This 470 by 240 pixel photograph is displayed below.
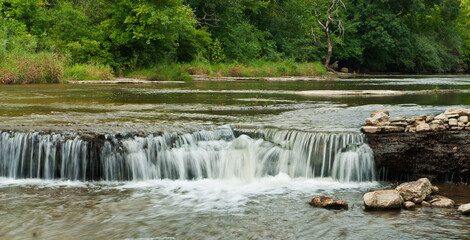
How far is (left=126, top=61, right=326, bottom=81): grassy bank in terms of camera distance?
97.7ft

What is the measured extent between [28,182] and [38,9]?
23531 millimetres

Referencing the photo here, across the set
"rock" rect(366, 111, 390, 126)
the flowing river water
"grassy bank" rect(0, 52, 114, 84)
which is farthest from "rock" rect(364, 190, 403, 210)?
"grassy bank" rect(0, 52, 114, 84)

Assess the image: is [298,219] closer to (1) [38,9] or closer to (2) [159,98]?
(2) [159,98]

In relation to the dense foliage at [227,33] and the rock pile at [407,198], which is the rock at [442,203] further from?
the dense foliage at [227,33]

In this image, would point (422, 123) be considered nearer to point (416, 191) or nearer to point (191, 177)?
point (416, 191)

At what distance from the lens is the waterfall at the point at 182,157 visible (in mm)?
8945

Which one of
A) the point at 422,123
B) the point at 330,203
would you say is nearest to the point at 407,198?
the point at 330,203

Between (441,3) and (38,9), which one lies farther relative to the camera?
(441,3)

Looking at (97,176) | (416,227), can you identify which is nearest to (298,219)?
(416,227)

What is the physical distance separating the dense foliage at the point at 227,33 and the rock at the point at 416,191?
19166 millimetres

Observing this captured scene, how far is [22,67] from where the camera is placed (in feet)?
72.4

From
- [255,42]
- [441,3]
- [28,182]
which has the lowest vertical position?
[28,182]

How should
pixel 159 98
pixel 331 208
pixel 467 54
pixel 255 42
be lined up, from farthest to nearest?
pixel 467 54 → pixel 255 42 → pixel 159 98 → pixel 331 208

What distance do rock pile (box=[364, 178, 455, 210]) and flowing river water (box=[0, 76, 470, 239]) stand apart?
18 centimetres
